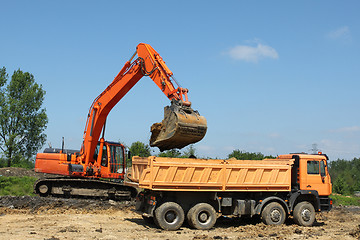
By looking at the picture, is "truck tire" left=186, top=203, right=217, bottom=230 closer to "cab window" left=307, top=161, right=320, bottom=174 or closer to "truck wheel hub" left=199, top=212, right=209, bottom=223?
"truck wheel hub" left=199, top=212, right=209, bottom=223

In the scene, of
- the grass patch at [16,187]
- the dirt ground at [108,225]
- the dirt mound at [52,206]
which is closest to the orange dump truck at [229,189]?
the dirt ground at [108,225]

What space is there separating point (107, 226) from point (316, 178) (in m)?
7.80

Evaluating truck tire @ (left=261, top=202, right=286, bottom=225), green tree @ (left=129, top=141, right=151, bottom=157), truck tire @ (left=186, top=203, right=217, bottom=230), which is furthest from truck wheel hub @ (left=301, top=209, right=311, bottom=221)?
green tree @ (left=129, top=141, right=151, bottom=157)

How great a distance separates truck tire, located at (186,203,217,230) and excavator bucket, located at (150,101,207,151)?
2.18 meters

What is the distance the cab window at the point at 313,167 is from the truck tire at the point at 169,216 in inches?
205

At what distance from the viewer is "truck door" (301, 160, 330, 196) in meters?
14.1

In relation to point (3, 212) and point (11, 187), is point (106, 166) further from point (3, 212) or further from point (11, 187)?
point (11, 187)

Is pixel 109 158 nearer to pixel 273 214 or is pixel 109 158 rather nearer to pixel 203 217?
pixel 203 217

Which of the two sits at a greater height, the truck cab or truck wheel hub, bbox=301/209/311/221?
the truck cab

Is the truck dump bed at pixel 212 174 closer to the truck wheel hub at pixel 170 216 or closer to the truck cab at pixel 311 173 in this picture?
the truck cab at pixel 311 173

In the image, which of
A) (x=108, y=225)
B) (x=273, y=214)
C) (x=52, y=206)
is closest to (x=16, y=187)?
(x=52, y=206)

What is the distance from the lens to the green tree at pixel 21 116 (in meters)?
39.2

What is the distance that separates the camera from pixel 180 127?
12094 millimetres

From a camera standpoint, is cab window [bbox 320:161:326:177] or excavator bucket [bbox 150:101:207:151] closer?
excavator bucket [bbox 150:101:207:151]
